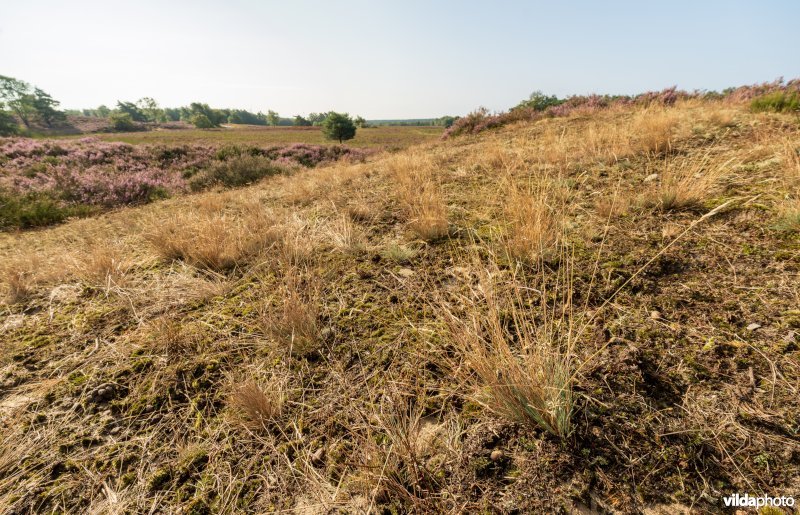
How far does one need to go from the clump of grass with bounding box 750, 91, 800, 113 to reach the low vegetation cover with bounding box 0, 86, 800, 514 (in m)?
5.84

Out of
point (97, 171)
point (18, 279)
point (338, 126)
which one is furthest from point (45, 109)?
point (18, 279)

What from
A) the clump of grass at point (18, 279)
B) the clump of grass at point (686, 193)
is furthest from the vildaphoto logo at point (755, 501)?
the clump of grass at point (18, 279)

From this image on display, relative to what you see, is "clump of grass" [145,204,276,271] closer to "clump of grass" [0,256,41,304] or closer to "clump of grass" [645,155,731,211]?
"clump of grass" [0,256,41,304]

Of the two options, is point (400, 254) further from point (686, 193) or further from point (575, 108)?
point (575, 108)

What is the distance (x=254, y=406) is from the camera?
5.16 feet

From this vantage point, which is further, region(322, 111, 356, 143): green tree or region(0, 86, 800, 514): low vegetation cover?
region(322, 111, 356, 143): green tree

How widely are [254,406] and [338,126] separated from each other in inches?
1820

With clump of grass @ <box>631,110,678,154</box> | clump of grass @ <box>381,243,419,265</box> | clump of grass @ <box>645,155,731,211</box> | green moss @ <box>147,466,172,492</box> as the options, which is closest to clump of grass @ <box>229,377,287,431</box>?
green moss @ <box>147,466,172,492</box>

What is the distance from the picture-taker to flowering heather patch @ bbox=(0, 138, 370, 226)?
9.52m

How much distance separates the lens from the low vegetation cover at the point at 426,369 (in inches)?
47.1

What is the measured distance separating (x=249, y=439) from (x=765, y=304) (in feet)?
9.38

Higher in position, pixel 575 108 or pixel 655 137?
pixel 575 108

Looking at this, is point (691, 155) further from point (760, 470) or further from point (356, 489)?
point (356, 489)

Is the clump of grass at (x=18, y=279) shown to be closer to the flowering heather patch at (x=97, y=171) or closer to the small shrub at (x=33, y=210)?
the small shrub at (x=33, y=210)
